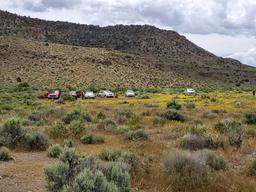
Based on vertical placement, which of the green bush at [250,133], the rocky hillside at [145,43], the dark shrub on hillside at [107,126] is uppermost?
the rocky hillside at [145,43]

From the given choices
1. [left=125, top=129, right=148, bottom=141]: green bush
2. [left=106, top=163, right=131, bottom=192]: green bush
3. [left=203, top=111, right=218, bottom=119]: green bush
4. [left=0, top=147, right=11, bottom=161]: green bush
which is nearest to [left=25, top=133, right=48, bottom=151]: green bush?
[left=0, top=147, right=11, bottom=161]: green bush

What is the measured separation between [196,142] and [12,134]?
6.99 m

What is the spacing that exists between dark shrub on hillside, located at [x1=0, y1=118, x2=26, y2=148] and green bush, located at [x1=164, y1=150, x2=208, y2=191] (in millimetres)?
7381

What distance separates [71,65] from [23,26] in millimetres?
36130

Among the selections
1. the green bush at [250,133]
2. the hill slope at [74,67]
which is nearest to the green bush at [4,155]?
the green bush at [250,133]

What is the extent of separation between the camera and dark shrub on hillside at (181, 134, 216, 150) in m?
18.1

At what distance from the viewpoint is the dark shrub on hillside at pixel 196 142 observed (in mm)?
18094

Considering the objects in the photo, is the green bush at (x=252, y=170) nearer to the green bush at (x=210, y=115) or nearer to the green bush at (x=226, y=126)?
the green bush at (x=226, y=126)

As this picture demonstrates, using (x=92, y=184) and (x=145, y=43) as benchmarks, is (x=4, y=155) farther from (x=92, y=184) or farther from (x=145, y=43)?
(x=145, y=43)

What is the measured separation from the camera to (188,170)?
12.8m

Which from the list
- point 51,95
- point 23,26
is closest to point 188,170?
point 51,95

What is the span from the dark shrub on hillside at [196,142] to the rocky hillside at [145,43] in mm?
93525

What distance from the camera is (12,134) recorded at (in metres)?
19.0

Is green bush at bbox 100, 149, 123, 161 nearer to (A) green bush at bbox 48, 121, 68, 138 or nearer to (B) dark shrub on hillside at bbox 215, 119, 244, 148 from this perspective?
(B) dark shrub on hillside at bbox 215, 119, 244, 148
